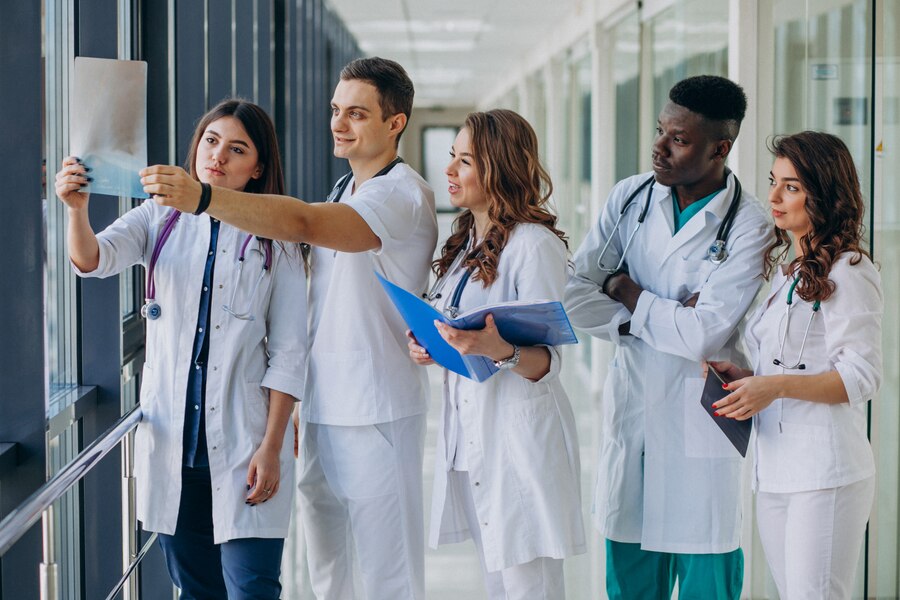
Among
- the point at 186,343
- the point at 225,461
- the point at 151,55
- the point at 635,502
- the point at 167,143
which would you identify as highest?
the point at 151,55

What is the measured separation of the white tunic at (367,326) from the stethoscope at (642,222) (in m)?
0.54

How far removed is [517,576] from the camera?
7.33 feet

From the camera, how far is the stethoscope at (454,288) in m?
2.25

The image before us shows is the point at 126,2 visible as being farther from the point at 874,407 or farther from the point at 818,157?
the point at 874,407

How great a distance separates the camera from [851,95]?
306 cm

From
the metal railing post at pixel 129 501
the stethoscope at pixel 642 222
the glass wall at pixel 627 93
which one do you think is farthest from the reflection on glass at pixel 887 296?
the glass wall at pixel 627 93

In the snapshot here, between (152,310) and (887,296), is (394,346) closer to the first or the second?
(152,310)

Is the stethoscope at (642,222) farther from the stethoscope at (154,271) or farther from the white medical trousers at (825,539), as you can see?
the stethoscope at (154,271)

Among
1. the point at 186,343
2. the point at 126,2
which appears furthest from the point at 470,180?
the point at 126,2

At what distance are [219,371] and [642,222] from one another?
1.13 meters

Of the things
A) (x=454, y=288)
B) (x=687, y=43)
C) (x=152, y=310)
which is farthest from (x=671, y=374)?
(x=687, y=43)

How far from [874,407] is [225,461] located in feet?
6.48

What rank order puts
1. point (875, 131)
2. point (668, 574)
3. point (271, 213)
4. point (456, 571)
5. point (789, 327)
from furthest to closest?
point (456, 571) < point (875, 131) < point (668, 574) < point (789, 327) < point (271, 213)

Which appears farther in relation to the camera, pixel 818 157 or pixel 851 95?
pixel 851 95
